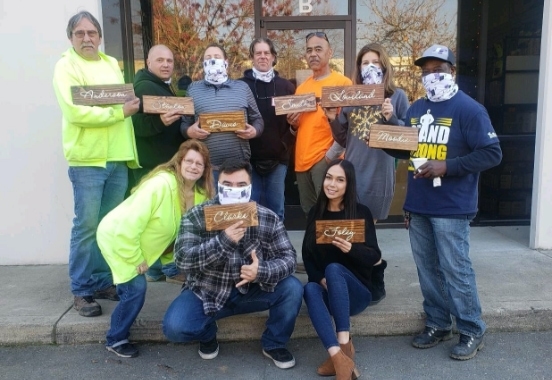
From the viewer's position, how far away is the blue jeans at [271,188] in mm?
4135

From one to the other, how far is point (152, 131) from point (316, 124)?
1284 millimetres

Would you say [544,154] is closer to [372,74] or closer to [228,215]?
[372,74]

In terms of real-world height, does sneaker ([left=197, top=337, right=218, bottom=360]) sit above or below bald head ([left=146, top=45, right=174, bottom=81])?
below

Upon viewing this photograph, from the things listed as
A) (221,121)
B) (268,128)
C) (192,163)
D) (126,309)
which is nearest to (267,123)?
(268,128)

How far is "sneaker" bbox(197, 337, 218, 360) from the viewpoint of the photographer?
3.28 meters

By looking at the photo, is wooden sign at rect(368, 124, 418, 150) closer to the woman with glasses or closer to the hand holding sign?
the woman with glasses

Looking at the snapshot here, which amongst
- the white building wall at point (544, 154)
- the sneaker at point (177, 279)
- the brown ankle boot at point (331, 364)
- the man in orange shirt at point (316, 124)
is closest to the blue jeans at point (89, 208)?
the sneaker at point (177, 279)

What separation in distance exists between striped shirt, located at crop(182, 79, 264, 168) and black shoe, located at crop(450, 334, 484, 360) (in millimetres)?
2016

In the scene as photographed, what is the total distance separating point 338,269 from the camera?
3.12m

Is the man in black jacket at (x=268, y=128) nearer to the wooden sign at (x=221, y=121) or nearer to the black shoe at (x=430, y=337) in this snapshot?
the wooden sign at (x=221, y=121)

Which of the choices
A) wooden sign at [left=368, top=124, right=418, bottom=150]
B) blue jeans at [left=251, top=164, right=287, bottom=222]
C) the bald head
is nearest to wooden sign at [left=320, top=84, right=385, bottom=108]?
wooden sign at [left=368, top=124, right=418, bottom=150]

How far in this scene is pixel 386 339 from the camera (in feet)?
11.5

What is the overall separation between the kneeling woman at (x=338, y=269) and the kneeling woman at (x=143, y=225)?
797 mm

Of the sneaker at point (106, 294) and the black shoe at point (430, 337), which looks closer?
the black shoe at point (430, 337)
